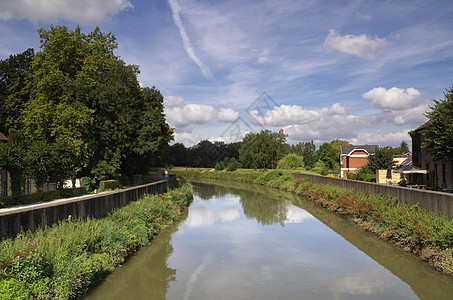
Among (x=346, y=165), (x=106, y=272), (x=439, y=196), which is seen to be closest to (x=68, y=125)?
(x=106, y=272)

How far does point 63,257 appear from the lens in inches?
332

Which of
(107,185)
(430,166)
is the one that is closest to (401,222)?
(430,166)

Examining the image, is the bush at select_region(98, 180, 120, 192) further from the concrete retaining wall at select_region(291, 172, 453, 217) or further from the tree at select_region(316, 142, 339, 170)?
the tree at select_region(316, 142, 339, 170)

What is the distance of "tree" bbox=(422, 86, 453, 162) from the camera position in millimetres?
22453

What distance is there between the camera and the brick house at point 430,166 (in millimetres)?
28145

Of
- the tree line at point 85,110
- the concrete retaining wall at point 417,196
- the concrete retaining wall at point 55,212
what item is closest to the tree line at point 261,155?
the concrete retaining wall at point 417,196

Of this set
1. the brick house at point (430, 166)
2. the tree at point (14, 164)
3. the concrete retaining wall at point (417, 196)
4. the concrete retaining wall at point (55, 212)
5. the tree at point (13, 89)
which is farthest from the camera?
the tree at point (13, 89)

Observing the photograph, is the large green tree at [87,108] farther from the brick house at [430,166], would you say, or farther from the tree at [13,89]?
the brick house at [430,166]

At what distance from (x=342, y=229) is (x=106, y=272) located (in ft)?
44.7

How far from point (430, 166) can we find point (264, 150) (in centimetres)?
5297

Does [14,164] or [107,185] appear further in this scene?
[107,185]

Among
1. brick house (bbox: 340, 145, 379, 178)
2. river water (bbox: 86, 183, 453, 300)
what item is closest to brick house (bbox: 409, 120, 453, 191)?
river water (bbox: 86, 183, 453, 300)

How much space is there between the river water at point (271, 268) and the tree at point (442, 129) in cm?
886

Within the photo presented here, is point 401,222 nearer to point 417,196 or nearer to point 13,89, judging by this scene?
point 417,196
